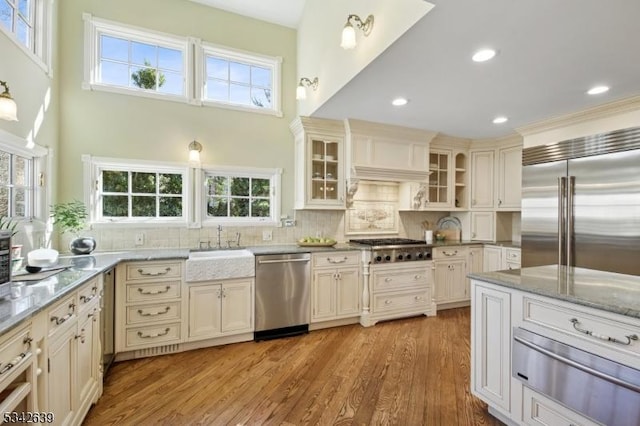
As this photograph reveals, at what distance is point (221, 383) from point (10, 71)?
2.69 m

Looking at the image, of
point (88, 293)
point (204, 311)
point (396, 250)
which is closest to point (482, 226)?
point (396, 250)

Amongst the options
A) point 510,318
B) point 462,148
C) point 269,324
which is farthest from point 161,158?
point 462,148

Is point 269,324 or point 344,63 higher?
point 344,63

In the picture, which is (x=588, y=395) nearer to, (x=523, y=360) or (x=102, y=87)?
(x=523, y=360)

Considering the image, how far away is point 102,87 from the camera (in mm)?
2992

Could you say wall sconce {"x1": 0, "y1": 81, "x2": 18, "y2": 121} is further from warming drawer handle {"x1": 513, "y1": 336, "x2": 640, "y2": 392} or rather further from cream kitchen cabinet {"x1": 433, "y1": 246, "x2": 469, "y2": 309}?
cream kitchen cabinet {"x1": 433, "y1": 246, "x2": 469, "y2": 309}

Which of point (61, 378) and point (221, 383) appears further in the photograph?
point (221, 383)

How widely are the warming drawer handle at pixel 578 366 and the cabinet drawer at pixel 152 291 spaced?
2.70m

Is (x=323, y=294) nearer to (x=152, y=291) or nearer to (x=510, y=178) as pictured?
(x=152, y=291)

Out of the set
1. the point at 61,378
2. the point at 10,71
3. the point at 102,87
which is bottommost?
the point at 61,378

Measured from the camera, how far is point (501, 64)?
218 centimetres

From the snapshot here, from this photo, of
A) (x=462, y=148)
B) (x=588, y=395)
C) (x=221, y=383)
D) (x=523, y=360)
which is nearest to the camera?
(x=588, y=395)

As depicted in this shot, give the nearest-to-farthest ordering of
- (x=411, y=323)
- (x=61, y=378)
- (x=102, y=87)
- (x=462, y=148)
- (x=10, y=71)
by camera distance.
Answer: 1. (x=61, y=378)
2. (x=10, y=71)
3. (x=102, y=87)
4. (x=411, y=323)
5. (x=462, y=148)

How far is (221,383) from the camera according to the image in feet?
7.53
